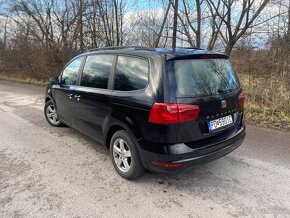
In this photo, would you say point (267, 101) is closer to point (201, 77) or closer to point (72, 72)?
point (201, 77)

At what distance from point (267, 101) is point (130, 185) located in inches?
189

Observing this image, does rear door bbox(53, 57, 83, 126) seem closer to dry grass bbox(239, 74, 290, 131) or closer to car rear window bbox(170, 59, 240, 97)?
Answer: car rear window bbox(170, 59, 240, 97)

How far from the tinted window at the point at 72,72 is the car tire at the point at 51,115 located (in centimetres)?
100

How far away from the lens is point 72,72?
4.37 metres

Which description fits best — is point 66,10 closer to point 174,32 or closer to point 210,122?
point 174,32

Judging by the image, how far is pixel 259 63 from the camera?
277 inches

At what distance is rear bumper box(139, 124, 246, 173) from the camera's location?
104 inches

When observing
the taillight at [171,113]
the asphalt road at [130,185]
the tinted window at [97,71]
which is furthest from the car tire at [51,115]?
the taillight at [171,113]

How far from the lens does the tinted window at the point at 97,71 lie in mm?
3457

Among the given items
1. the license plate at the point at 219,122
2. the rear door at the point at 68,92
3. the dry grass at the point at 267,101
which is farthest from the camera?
the dry grass at the point at 267,101

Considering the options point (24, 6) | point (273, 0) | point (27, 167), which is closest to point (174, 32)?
point (273, 0)

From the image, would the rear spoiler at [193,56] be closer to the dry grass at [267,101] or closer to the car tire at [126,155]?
the car tire at [126,155]

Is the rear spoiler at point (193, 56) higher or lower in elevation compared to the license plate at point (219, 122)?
higher

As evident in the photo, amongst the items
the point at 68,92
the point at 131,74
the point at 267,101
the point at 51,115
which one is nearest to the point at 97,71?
the point at 131,74
